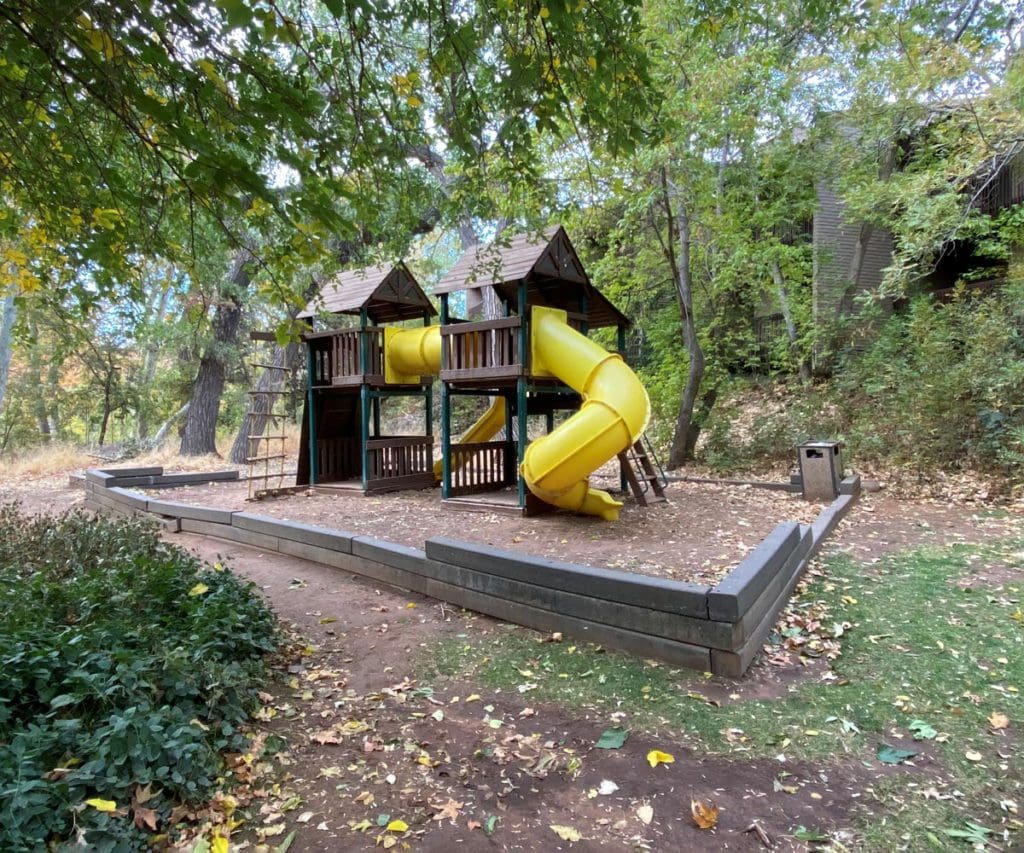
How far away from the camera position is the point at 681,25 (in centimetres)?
781

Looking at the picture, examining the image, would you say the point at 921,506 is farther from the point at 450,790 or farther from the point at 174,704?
the point at 174,704

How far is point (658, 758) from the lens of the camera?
2.78 m

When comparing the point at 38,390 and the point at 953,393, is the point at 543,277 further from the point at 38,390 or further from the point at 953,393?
the point at 38,390

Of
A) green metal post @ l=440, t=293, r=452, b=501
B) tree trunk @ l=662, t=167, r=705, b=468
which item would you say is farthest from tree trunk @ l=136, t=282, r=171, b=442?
tree trunk @ l=662, t=167, r=705, b=468

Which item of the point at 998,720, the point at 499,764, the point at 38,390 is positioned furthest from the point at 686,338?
the point at 38,390

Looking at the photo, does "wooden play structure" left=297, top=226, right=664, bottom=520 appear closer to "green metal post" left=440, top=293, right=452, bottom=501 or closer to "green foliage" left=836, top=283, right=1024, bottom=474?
"green metal post" left=440, top=293, right=452, bottom=501

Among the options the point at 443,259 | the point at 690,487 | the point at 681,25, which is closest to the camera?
the point at 681,25

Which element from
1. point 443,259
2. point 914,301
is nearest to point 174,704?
point 914,301

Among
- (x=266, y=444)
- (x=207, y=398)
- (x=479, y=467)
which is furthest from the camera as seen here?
(x=207, y=398)

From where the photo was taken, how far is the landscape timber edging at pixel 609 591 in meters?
3.60

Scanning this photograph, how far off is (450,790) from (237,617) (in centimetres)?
190

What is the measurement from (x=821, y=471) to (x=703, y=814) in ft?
24.2

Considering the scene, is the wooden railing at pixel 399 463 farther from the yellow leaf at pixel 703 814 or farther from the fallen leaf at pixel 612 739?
the yellow leaf at pixel 703 814

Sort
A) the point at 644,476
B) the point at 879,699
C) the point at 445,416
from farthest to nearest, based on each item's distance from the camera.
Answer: the point at 445,416 → the point at 644,476 → the point at 879,699
